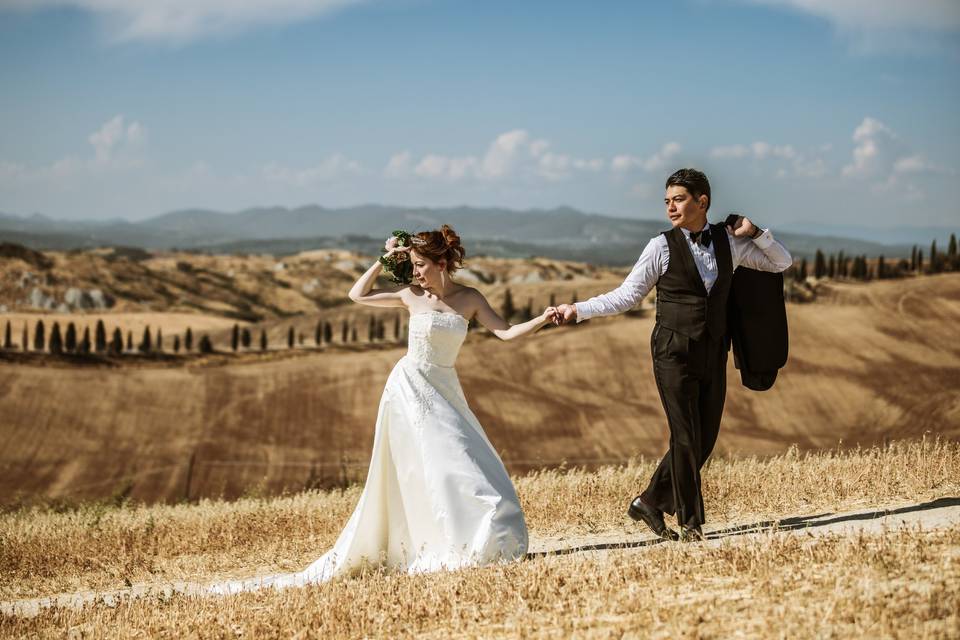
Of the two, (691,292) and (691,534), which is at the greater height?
(691,292)

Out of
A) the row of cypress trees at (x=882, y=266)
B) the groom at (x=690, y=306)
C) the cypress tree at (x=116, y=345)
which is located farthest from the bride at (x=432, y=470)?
the row of cypress trees at (x=882, y=266)

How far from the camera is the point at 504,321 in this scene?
355 inches

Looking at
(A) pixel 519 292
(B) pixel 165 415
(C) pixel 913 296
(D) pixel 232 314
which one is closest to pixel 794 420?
(C) pixel 913 296

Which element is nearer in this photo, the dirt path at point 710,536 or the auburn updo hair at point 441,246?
the dirt path at point 710,536

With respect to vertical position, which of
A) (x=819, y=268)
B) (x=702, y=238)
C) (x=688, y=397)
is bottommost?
(x=688, y=397)

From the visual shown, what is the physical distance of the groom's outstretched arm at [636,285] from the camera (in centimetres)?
819

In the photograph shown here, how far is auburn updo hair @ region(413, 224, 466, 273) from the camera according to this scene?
8922 millimetres

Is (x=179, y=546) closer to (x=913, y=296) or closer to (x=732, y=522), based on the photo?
(x=732, y=522)

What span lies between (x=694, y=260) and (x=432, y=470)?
9.35 feet

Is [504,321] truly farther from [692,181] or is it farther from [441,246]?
[692,181]

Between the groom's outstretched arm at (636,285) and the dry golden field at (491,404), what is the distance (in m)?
41.5

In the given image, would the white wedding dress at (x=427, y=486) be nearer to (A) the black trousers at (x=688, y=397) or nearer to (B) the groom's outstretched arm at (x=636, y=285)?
(B) the groom's outstretched arm at (x=636, y=285)

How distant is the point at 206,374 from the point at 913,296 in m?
53.8

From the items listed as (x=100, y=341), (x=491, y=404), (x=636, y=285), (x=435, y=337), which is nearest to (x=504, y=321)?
(x=435, y=337)
